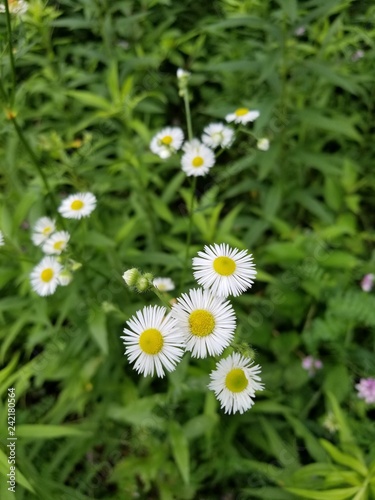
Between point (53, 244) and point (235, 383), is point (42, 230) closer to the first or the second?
point (53, 244)

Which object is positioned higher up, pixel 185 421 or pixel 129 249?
pixel 129 249

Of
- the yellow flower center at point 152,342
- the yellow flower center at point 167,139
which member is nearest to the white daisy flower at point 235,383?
the yellow flower center at point 152,342

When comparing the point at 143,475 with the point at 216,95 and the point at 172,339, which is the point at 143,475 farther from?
the point at 216,95

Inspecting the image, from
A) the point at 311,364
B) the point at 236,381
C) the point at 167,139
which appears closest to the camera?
the point at 236,381

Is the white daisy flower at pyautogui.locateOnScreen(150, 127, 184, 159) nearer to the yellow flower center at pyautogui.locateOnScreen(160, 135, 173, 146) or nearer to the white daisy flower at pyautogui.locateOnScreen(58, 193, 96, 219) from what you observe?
the yellow flower center at pyautogui.locateOnScreen(160, 135, 173, 146)

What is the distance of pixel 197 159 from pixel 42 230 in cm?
60

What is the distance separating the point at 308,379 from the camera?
1.84 meters

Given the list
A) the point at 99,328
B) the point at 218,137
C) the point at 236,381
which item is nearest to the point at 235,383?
the point at 236,381

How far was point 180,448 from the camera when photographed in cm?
150

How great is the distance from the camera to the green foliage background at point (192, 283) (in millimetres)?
1609

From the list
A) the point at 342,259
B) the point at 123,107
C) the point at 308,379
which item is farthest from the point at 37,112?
the point at 308,379

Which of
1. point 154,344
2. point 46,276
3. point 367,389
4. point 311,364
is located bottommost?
point 154,344

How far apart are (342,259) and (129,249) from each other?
87cm

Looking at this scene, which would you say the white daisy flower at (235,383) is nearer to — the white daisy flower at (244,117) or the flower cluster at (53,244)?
the flower cluster at (53,244)
